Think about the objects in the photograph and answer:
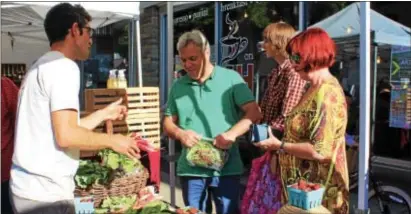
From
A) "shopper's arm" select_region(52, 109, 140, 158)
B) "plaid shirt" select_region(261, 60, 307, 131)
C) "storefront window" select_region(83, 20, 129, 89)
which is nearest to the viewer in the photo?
"shopper's arm" select_region(52, 109, 140, 158)

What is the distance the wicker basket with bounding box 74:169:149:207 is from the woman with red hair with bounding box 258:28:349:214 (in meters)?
0.69

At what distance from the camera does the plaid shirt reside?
2529mm

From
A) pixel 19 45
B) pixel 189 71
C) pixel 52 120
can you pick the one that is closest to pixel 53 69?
pixel 52 120

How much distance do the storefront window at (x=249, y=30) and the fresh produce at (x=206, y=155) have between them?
4639 millimetres

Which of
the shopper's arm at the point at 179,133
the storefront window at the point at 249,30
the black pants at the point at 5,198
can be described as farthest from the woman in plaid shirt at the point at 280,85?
the storefront window at the point at 249,30

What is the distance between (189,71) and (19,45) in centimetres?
665

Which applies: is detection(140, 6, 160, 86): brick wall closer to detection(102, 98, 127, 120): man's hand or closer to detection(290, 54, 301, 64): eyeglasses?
detection(102, 98, 127, 120): man's hand

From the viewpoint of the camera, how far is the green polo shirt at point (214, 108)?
2830mm

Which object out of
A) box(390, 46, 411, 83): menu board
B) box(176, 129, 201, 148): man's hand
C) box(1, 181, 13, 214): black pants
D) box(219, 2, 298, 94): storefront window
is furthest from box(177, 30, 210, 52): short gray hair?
box(390, 46, 411, 83): menu board

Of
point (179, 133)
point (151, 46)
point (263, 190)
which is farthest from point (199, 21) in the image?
point (263, 190)

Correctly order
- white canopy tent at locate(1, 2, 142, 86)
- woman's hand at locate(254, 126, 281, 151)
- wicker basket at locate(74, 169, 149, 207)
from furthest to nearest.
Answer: white canopy tent at locate(1, 2, 142, 86), wicker basket at locate(74, 169, 149, 207), woman's hand at locate(254, 126, 281, 151)

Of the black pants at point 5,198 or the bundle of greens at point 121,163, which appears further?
the black pants at point 5,198

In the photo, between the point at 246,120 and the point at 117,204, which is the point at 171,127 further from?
the point at 117,204

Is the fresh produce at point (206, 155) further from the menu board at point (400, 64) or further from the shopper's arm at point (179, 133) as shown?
the menu board at point (400, 64)
